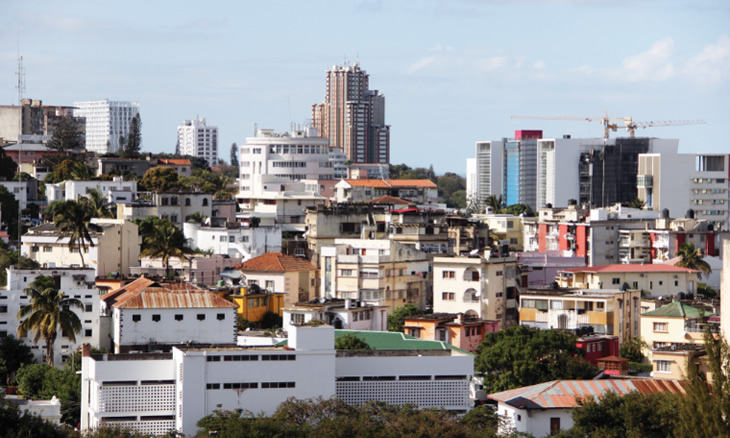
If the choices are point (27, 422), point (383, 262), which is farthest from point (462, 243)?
point (27, 422)

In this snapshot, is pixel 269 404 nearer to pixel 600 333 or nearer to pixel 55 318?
pixel 55 318

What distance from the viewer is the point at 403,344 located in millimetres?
62438

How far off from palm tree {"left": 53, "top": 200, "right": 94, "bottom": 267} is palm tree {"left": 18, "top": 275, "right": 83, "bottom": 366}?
13748mm

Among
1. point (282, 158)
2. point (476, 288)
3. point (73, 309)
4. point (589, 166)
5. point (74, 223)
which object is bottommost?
point (73, 309)

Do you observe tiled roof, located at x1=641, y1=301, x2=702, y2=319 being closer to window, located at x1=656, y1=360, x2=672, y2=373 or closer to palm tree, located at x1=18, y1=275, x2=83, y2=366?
window, located at x1=656, y1=360, x2=672, y2=373

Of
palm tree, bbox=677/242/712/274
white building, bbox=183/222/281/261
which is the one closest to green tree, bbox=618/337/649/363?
palm tree, bbox=677/242/712/274

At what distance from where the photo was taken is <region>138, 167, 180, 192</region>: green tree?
390 ft

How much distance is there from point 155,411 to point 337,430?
7.44 metres

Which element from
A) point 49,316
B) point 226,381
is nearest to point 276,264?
point 49,316

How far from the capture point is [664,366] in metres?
60.5

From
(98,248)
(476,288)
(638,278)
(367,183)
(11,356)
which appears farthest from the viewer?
(367,183)

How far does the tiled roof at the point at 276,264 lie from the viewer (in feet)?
261

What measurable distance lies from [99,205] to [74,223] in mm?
13954

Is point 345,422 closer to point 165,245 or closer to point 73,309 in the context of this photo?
point 73,309
